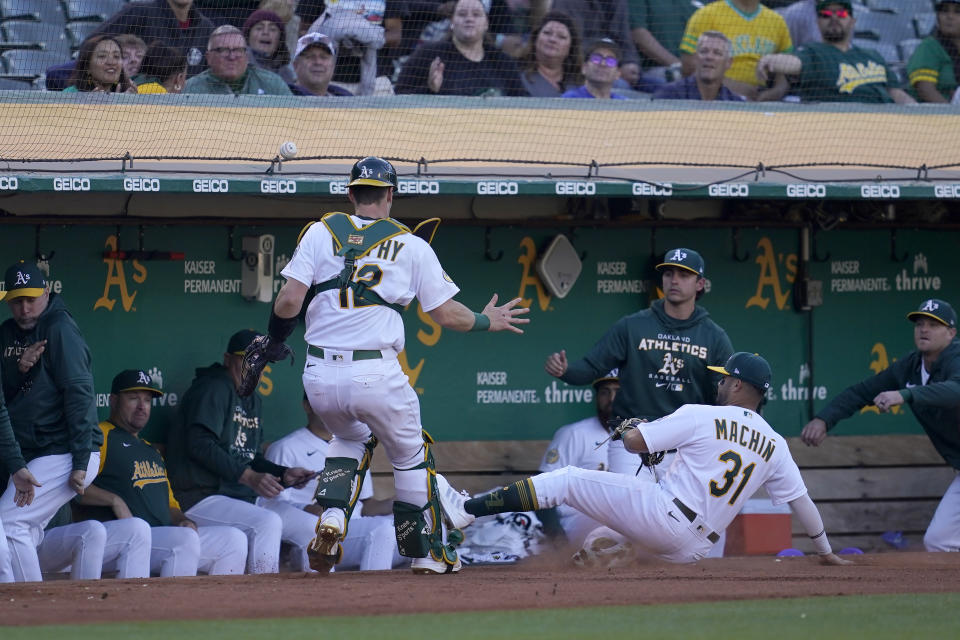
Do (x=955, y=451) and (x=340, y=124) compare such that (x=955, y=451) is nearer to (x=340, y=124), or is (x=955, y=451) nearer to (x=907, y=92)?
(x=907, y=92)

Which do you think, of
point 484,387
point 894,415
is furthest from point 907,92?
point 484,387

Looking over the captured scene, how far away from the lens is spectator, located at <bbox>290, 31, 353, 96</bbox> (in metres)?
8.13

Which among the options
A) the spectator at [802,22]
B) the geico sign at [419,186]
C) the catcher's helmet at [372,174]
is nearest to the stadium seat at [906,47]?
the spectator at [802,22]

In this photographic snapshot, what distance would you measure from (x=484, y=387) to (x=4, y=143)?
306 centimetres

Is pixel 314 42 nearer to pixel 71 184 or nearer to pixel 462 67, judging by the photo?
pixel 462 67

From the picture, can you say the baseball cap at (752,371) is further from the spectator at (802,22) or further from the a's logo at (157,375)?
the spectator at (802,22)

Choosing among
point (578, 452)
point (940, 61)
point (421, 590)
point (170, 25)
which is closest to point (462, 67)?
point (170, 25)

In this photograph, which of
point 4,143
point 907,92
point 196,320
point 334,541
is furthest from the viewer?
point 907,92

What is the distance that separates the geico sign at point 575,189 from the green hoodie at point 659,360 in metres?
0.77

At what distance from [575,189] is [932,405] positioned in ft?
7.67

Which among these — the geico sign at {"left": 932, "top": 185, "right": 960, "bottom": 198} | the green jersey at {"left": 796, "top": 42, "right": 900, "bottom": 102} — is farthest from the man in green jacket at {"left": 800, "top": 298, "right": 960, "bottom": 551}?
the green jersey at {"left": 796, "top": 42, "right": 900, "bottom": 102}

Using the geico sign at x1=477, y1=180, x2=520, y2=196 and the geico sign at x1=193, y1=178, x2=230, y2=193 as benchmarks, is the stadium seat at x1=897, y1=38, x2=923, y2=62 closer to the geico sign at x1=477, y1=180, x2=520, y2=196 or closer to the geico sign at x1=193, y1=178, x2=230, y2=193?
the geico sign at x1=477, y1=180, x2=520, y2=196

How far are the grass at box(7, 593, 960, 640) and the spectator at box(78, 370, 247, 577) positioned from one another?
2.27m

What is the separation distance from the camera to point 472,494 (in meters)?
7.86
